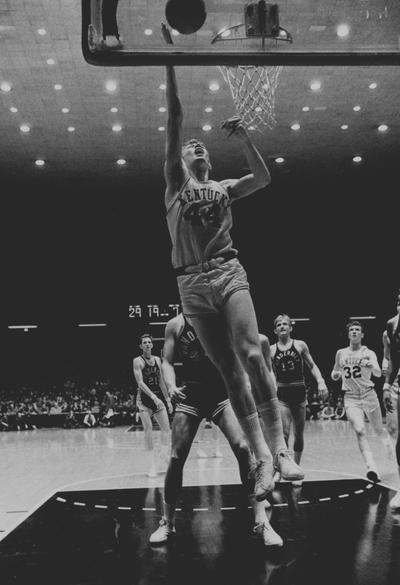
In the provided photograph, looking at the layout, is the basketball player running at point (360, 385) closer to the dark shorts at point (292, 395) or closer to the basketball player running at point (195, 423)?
the dark shorts at point (292, 395)

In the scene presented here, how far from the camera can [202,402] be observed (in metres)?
4.89

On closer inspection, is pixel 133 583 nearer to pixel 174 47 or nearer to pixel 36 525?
pixel 36 525

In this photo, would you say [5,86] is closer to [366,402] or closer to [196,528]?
[366,402]

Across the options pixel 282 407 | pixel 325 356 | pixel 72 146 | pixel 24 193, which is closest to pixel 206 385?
pixel 282 407

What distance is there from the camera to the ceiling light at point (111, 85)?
11.7 meters

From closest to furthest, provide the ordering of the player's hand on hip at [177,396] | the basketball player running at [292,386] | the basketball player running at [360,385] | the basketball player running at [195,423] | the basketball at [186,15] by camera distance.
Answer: the basketball at [186,15] → the player's hand on hip at [177,396] → the basketball player running at [195,423] → the basketball player running at [292,386] → the basketball player running at [360,385]

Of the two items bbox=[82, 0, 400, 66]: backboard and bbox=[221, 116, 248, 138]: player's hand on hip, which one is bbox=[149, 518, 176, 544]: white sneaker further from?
bbox=[82, 0, 400, 66]: backboard

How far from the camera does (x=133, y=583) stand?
11.9 feet

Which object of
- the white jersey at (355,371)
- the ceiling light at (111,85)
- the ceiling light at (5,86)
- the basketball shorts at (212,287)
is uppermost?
the ceiling light at (5,86)

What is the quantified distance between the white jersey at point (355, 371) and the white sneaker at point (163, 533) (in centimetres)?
389

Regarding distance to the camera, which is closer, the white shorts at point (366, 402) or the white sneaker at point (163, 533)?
the white sneaker at point (163, 533)

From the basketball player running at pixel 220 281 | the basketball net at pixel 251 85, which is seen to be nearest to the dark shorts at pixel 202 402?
the basketball player running at pixel 220 281

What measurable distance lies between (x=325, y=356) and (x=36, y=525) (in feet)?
61.5

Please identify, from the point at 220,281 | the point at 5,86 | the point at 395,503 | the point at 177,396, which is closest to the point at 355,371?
the point at 395,503
